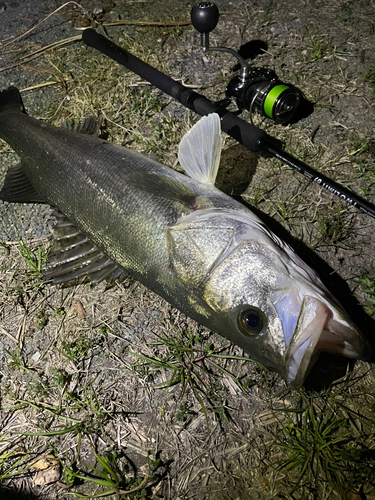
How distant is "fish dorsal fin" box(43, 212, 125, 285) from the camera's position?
2895 mm

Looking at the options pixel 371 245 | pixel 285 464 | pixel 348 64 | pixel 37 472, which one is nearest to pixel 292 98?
pixel 348 64

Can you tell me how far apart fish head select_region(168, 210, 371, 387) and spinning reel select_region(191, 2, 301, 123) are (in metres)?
1.37

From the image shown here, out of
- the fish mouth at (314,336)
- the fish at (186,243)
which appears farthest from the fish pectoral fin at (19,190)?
the fish mouth at (314,336)

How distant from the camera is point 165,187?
2824 millimetres

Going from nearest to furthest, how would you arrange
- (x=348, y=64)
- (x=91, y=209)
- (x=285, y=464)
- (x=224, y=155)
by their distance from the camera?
(x=285, y=464) → (x=91, y=209) → (x=224, y=155) → (x=348, y=64)

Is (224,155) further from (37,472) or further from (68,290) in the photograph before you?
(37,472)

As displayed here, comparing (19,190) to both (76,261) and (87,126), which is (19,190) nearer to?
(87,126)

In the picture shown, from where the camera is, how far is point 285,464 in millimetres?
2514

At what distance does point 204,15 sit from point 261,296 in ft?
8.31

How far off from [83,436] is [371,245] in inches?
103

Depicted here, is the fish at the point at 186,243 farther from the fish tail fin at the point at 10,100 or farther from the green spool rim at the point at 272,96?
the green spool rim at the point at 272,96

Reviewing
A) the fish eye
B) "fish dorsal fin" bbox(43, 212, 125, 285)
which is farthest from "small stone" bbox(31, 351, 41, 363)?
the fish eye

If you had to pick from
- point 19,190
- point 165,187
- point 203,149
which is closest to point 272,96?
point 203,149

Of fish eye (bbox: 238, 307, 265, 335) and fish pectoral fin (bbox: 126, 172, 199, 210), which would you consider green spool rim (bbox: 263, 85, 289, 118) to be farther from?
fish eye (bbox: 238, 307, 265, 335)
